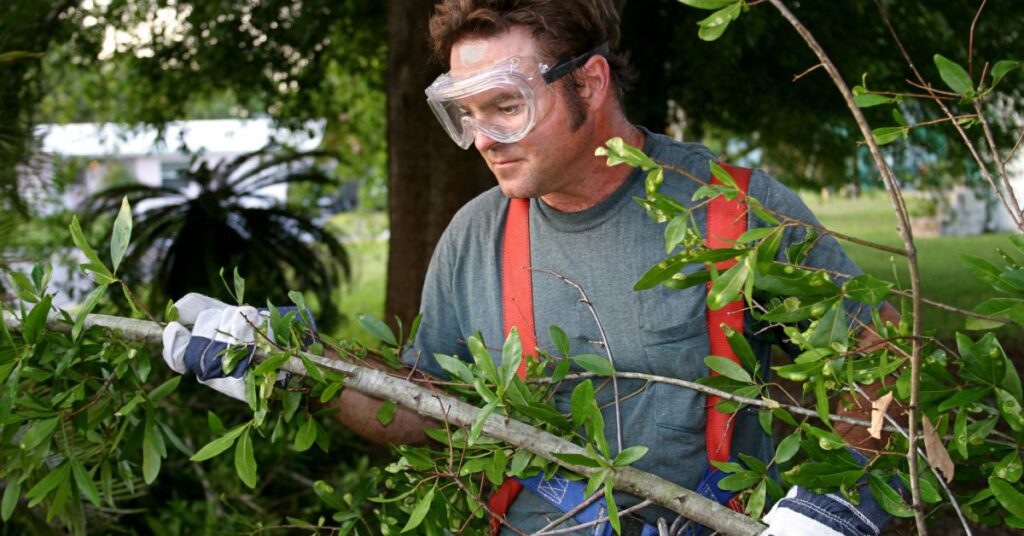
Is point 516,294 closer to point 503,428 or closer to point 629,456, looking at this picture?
point 503,428

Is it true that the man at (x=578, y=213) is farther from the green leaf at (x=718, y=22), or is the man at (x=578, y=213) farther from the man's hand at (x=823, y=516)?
the green leaf at (x=718, y=22)

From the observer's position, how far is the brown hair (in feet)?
7.52

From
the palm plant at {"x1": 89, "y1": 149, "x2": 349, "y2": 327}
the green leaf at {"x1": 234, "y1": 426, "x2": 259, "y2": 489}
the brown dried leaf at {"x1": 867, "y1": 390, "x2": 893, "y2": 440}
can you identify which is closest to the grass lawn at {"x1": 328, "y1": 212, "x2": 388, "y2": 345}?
the palm plant at {"x1": 89, "y1": 149, "x2": 349, "y2": 327}

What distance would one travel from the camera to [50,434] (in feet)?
7.03

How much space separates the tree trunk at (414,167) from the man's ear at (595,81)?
2517mm

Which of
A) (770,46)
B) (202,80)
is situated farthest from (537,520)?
(202,80)

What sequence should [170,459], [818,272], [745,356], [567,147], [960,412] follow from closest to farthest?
[818,272] → [960,412] → [745,356] → [567,147] → [170,459]

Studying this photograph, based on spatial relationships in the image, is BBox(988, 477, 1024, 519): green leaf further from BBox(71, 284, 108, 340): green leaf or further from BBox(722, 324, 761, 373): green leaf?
BBox(71, 284, 108, 340): green leaf

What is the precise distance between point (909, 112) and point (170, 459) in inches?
180

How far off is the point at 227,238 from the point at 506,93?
12.6 ft

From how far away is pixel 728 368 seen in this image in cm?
181

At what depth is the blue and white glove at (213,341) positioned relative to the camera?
7.01 ft

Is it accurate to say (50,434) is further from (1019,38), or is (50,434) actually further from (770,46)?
(1019,38)

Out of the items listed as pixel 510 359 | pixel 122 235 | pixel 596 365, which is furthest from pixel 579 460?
pixel 122 235
